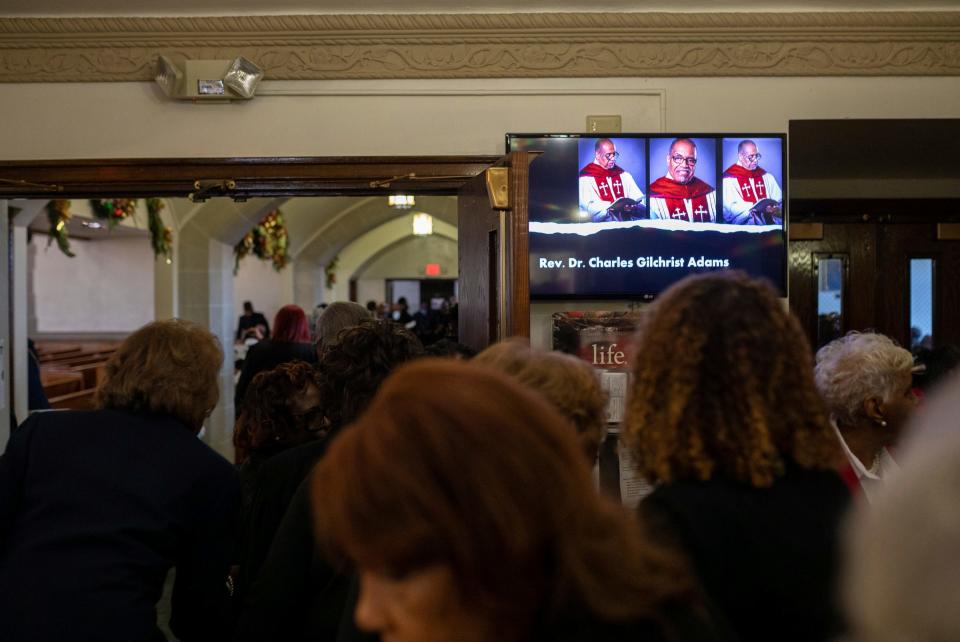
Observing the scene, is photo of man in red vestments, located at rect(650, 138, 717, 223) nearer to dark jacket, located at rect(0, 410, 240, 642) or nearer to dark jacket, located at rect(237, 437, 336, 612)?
dark jacket, located at rect(237, 437, 336, 612)

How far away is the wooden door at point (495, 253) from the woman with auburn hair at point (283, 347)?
940mm

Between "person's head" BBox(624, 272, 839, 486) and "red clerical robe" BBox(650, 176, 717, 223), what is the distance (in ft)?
7.99

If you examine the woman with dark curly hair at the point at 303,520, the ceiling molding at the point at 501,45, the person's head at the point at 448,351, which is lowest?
the woman with dark curly hair at the point at 303,520

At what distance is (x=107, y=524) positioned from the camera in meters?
1.88

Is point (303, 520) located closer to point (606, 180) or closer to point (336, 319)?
point (336, 319)

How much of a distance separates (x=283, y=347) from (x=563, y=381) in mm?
3297

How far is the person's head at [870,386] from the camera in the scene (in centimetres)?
234

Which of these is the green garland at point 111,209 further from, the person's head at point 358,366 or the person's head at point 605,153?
the person's head at point 358,366

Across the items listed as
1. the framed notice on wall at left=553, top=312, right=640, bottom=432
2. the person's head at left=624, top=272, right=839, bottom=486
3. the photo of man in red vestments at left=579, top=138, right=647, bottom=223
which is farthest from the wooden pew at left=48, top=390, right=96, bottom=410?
the person's head at left=624, top=272, right=839, bottom=486

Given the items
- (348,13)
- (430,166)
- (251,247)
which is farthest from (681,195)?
(251,247)

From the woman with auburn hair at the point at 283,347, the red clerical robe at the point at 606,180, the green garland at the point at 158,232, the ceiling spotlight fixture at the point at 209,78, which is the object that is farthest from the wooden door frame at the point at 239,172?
the green garland at the point at 158,232

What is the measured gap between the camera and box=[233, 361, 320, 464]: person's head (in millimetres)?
2584

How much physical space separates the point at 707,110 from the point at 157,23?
2.42 meters

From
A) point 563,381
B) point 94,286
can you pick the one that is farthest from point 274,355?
point 94,286
